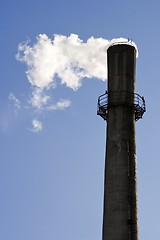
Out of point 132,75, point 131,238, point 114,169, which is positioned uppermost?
point 132,75

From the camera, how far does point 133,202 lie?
117 feet

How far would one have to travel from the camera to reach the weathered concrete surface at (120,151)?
3488cm

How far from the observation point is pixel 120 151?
3700cm

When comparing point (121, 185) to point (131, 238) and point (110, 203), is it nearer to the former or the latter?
point (110, 203)

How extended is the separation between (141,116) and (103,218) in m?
9.04

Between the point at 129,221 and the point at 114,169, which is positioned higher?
the point at 114,169

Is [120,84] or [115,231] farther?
[120,84]

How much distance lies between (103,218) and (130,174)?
377 centimetres

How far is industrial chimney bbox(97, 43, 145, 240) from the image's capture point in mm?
34906

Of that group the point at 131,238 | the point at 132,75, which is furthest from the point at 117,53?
the point at 131,238

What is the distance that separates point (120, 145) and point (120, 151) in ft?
1.61

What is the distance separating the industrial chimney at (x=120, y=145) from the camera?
3491 centimetres

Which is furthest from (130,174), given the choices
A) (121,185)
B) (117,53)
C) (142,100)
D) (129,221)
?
(117,53)

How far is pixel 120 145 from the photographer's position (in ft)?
122
